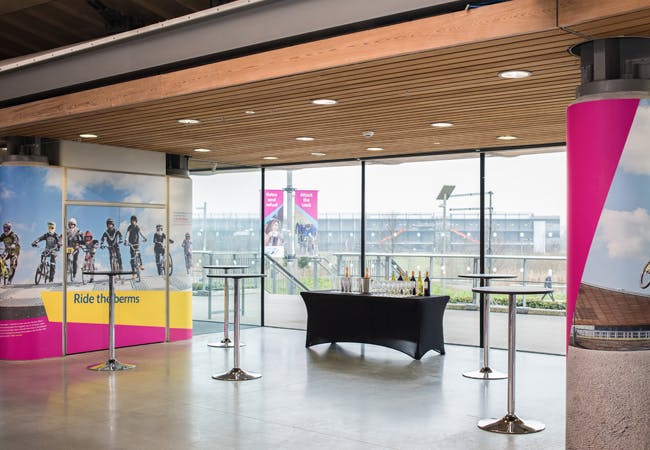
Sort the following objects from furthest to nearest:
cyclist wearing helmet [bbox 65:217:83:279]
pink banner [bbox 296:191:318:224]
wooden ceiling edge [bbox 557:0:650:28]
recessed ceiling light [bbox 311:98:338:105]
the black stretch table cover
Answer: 1. pink banner [bbox 296:191:318:224]
2. cyclist wearing helmet [bbox 65:217:83:279]
3. the black stretch table cover
4. recessed ceiling light [bbox 311:98:338:105]
5. wooden ceiling edge [bbox 557:0:650:28]

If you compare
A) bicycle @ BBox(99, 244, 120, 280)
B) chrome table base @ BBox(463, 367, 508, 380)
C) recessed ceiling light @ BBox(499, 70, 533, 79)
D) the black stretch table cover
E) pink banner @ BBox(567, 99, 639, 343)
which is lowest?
chrome table base @ BBox(463, 367, 508, 380)

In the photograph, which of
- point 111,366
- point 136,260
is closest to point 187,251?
point 136,260

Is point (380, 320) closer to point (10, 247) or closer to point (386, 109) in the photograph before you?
point (386, 109)

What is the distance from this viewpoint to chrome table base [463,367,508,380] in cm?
753

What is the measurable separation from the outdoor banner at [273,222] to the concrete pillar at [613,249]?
25.4 ft

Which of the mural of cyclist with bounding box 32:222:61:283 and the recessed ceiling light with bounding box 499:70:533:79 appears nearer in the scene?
the recessed ceiling light with bounding box 499:70:533:79

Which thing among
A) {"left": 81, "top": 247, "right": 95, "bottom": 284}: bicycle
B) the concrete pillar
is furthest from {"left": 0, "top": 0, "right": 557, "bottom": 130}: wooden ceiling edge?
{"left": 81, "top": 247, "right": 95, "bottom": 284}: bicycle

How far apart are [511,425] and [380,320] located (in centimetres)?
331

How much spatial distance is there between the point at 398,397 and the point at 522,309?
3983 mm

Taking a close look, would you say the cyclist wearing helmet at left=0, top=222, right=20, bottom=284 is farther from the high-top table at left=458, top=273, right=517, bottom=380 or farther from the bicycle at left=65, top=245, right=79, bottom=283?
the high-top table at left=458, top=273, right=517, bottom=380

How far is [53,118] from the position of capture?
729 cm

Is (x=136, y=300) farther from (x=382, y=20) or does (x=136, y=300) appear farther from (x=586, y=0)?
(x=586, y=0)

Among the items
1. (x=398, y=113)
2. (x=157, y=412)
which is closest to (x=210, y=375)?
(x=157, y=412)

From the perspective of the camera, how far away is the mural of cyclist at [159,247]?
32.9 feet
